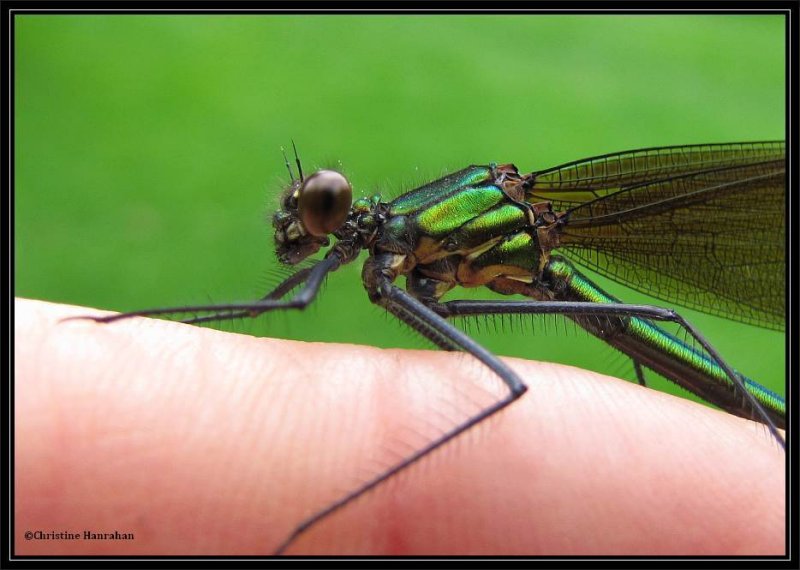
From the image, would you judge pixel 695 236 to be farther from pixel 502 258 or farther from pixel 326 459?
pixel 326 459

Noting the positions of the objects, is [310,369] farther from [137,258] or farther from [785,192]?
[137,258]

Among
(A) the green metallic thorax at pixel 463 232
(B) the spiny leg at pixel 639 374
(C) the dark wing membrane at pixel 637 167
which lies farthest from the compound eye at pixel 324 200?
(B) the spiny leg at pixel 639 374

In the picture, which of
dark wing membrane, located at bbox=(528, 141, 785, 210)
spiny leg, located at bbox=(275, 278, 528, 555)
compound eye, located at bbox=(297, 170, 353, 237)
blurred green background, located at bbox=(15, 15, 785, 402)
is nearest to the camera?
spiny leg, located at bbox=(275, 278, 528, 555)

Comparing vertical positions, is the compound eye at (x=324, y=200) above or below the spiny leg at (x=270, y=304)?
above

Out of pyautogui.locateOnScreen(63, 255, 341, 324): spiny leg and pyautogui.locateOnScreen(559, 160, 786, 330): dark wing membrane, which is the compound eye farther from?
pyautogui.locateOnScreen(559, 160, 786, 330): dark wing membrane

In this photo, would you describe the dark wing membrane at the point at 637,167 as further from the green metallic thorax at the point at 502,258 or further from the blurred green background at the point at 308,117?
the blurred green background at the point at 308,117

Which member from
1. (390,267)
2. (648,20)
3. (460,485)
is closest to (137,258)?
(390,267)

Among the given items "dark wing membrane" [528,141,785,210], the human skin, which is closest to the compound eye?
the human skin
